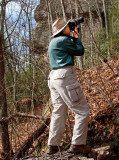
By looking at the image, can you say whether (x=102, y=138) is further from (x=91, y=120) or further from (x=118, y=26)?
(x=118, y=26)

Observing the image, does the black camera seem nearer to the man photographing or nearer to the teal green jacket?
the man photographing

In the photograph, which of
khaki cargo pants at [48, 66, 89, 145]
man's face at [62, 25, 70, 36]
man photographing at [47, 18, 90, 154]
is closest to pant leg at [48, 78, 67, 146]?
man photographing at [47, 18, 90, 154]

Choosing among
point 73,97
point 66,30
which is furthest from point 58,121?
point 66,30

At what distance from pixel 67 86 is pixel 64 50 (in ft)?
1.81

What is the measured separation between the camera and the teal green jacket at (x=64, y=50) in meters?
3.18

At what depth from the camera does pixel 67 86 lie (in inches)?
123

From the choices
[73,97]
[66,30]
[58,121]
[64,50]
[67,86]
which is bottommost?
[58,121]

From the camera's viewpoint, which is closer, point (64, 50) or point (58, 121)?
point (64, 50)

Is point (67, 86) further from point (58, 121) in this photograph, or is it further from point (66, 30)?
point (66, 30)

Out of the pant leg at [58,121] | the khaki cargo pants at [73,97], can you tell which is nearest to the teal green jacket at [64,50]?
the khaki cargo pants at [73,97]

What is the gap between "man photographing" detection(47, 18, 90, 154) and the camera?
3164 millimetres

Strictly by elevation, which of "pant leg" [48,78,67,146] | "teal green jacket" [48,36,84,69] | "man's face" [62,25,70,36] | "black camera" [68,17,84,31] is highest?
"black camera" [68,17,84,31]

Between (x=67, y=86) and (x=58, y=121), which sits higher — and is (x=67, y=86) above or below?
above

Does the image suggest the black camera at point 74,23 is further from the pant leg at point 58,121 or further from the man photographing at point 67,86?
the pant leg at point 58,121
